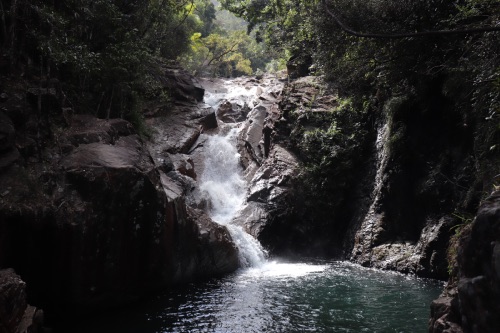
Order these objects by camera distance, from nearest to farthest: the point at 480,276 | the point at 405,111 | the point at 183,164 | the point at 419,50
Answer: the point at 480,276, the point at 419,50, the point at 405,111, the point at 183,164

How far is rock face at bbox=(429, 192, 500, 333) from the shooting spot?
14.4 ft

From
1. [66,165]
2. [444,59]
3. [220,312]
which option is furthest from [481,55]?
[66,165]

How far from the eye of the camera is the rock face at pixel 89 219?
8.07 meters

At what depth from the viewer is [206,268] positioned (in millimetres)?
13203

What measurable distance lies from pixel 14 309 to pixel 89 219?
8.93 feet

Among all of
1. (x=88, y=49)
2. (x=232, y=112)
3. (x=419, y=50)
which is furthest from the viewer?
(x=232, y=112)

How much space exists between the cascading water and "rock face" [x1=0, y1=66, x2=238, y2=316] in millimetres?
3348

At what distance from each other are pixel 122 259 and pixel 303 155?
39.3 feet

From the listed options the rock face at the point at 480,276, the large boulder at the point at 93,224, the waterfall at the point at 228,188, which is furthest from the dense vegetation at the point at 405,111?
the large boulder at the point at 93,224

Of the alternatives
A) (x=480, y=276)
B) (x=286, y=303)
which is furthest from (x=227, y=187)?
(x=480, y=276)

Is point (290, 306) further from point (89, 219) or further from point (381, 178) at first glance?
point (381, 178)

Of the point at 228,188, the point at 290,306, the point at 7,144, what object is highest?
the point at 228,188

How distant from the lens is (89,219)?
8781 millimetres

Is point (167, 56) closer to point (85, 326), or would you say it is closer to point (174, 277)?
point (174, 277)
